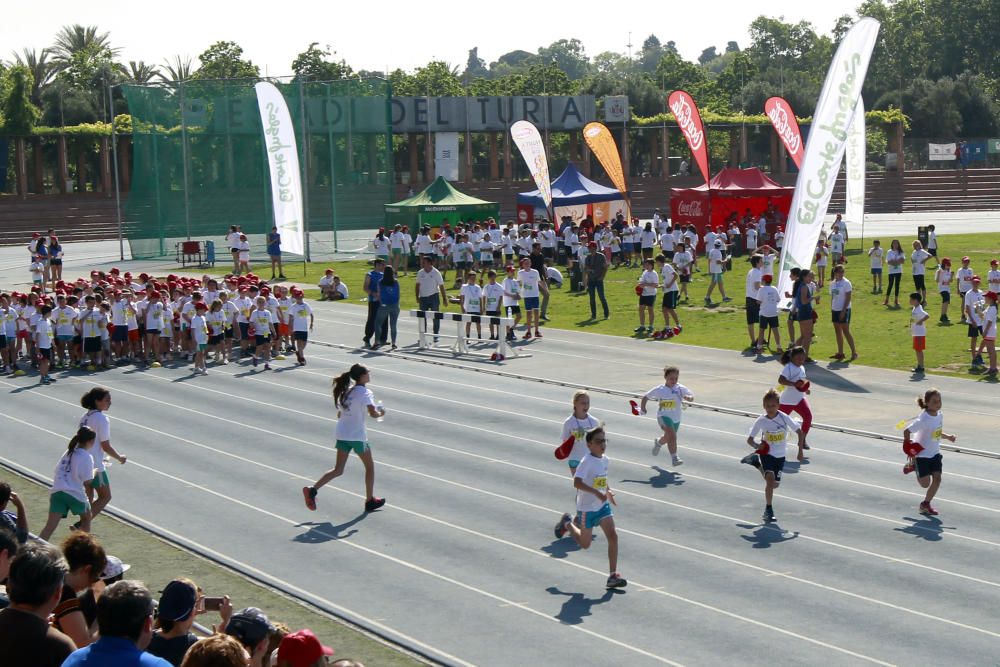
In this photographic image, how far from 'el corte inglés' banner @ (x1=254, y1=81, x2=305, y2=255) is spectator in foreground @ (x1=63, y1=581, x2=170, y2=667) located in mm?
31459

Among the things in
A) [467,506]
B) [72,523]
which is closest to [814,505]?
[467,506]

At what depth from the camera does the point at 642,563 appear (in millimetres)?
13148

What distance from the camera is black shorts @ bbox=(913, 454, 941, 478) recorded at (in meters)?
14.6

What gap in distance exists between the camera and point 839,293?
25.5 m

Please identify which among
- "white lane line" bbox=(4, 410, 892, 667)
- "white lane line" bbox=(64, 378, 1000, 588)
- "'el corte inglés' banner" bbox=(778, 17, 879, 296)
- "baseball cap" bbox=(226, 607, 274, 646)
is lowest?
"white lane line" bbox=(4, 410, 892, 667)

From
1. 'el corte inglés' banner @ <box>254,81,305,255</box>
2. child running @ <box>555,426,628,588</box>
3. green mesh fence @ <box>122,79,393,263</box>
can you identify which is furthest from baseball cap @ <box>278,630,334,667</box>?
green mesh fence @ <box>122,79,393,263</box>

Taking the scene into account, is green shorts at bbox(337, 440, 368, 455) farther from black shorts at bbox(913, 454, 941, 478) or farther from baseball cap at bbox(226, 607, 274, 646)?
baseball cap at bbox(226, 607, 274, 646)

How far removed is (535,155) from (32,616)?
39.1 meters

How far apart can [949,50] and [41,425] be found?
384 feet

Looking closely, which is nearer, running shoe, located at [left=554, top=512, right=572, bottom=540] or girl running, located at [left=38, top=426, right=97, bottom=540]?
girl running, located at [left=38, top=426, right=97, bottom=540]

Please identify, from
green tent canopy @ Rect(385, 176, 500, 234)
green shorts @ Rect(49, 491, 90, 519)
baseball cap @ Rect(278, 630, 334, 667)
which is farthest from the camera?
green tent canopy @ Rect(385, 176, 500, 234)

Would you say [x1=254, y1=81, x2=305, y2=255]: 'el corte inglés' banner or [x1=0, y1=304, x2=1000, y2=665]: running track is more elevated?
[x1=254, y1=81, x2=305, y2=255]: 'el corte inglés' banner

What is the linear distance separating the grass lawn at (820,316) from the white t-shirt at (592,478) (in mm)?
13427

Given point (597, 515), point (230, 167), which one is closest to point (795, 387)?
point (597, 515)
